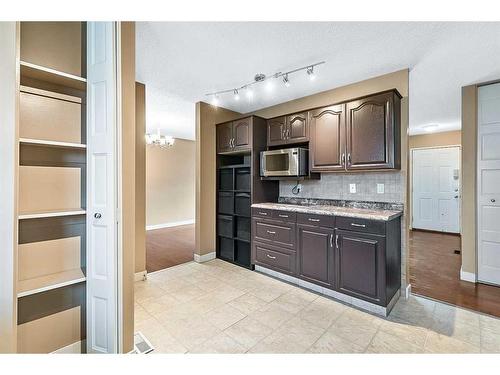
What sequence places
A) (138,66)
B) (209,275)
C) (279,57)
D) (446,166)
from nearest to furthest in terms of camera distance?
(279,57) < (138,66) < (209,275) < (446,166)

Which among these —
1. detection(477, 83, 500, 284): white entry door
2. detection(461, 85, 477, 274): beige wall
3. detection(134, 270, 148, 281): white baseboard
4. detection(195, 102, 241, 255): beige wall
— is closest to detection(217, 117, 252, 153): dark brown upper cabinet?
detection(195, 102, 241, 255): beige wall

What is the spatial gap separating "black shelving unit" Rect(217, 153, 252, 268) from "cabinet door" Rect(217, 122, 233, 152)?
0.71ft

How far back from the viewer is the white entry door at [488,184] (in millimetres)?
2770

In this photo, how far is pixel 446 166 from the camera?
17.9 ft

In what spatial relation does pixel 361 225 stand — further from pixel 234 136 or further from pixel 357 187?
pixel 234 136

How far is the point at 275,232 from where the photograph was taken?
116 inches

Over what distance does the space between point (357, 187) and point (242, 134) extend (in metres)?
1.74

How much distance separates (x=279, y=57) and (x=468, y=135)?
2.64 m

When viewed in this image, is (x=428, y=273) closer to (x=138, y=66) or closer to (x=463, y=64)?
(x=463, y=64)

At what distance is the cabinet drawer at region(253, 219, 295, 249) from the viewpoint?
9.13ft

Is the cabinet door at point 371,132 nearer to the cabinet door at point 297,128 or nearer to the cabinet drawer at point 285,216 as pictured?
the cabinet door at point 297,128

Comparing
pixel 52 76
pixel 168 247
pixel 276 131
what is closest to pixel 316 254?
pixel 276 131

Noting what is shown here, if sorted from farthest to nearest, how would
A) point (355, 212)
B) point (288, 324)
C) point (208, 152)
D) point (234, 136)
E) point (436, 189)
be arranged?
point (436, 189)
point (208, 152)
point (234, 136)
point (355, 212)
point (288, 324)
